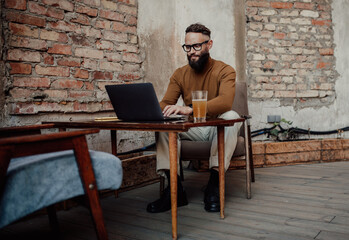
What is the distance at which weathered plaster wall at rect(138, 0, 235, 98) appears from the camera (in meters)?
3.07

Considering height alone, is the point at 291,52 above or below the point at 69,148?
above

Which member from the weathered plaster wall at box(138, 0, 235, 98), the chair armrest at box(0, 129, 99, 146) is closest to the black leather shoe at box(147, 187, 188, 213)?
the chair armrest at box(0, 129, 99, 146)

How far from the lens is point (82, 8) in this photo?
8.38ft

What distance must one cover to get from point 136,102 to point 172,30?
6.00 ft

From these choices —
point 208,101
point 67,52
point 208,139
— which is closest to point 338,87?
point 208,139

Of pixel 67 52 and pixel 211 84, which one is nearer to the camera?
pixel 211 84

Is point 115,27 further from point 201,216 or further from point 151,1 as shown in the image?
point 201,216

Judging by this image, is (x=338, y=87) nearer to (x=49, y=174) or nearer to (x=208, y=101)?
(x=208, y=101)

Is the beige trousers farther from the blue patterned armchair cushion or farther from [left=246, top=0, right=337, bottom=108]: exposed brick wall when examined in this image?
[left=246, top=0, right=337, bottom=108]: exposed brick wall

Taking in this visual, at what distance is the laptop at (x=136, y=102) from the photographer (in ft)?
5.01

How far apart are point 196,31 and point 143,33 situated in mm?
937

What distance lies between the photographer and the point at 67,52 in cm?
245

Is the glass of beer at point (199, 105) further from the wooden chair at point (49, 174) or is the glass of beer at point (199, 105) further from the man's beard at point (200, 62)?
the man's beard at point (200, 62)

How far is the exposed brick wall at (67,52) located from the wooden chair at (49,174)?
49.2 inches
